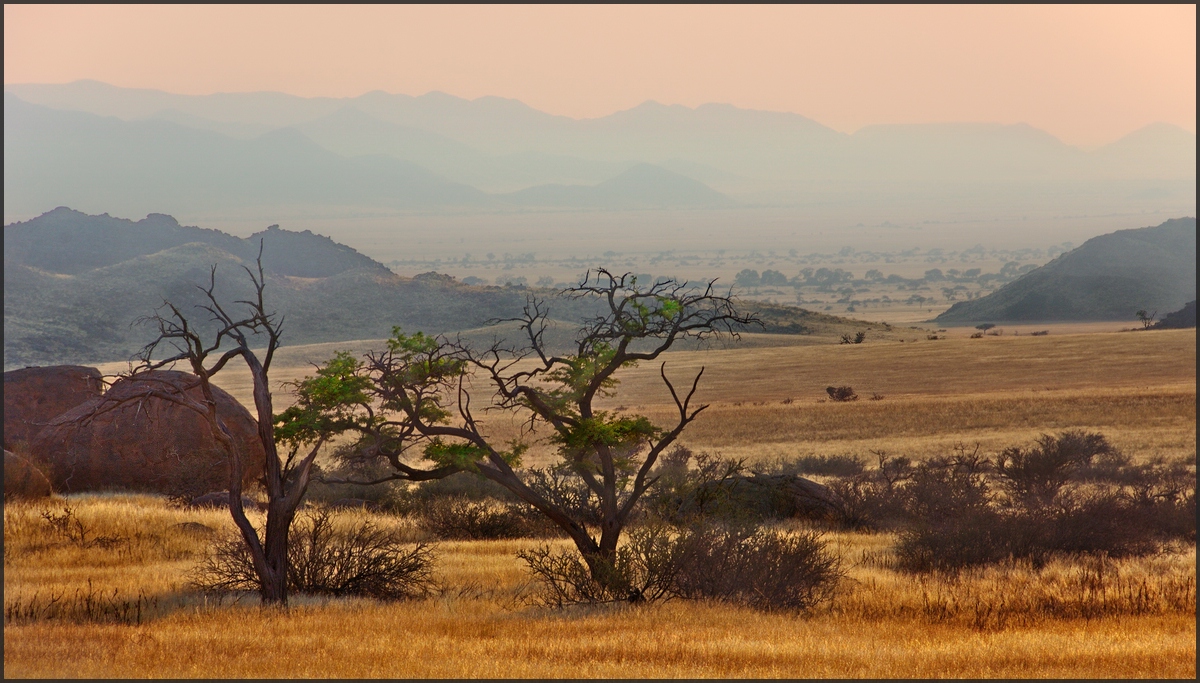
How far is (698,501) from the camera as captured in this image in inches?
585

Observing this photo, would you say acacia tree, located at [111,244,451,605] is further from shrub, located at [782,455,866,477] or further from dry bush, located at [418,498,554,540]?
shrub, located at [782,455,866,477]

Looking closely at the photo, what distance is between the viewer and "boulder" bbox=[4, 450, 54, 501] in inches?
797

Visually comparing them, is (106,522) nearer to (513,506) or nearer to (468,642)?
(513,506)

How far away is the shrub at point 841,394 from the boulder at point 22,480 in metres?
42.0

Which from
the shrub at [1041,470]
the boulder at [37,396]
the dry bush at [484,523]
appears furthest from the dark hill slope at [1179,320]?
the boulder at [37,396]

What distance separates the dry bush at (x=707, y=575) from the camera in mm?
13180

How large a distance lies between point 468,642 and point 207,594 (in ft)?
16.1

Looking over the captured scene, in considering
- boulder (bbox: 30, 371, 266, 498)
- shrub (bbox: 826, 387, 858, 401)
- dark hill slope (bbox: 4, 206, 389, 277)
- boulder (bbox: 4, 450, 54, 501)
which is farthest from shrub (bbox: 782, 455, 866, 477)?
dark hill slope (bbox: 4, 206, 389, 277)

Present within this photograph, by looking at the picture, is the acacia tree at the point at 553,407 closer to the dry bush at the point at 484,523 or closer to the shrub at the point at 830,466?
the dry bush at the point at 484,523

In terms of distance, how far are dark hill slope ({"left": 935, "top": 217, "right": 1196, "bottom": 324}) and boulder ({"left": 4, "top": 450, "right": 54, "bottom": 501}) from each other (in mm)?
138202

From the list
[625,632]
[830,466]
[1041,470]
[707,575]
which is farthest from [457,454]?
[830,466]

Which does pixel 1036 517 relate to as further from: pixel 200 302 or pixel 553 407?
pixel 200 302

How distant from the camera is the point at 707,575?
1337 cm

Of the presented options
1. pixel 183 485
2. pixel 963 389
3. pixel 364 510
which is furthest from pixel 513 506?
pixel 963 389
